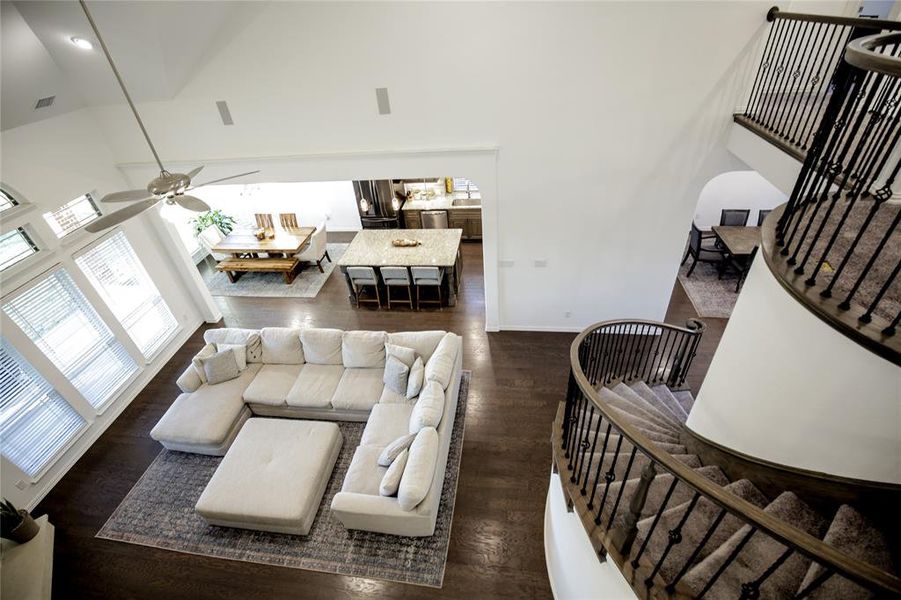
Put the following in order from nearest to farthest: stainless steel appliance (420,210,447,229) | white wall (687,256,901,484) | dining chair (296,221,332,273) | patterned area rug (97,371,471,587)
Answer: white wall (687,256,901,484) < patterned area rug (97,371,471,587) < dining chair (296,221,332,273) < stainless steel appliance (420,210,447,229)

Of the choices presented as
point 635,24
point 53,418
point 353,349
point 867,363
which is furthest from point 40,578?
point 635,24

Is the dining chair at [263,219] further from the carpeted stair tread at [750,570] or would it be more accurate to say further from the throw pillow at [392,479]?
the carpeted stair tread at [750,570]

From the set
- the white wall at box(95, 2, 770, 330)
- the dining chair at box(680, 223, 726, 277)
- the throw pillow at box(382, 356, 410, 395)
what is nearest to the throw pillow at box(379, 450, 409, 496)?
the throw pillow at box(382, 356, 410, 395)

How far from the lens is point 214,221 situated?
30.5ft

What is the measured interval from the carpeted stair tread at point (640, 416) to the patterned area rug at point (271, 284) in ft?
19.4

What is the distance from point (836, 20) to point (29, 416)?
892cm

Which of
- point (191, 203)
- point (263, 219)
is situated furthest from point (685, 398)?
point (263, 219)

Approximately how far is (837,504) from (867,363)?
→ 1.04 m

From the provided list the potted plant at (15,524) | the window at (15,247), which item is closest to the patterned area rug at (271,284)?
the window at (15,247)

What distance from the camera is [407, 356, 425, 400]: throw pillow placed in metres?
4.89

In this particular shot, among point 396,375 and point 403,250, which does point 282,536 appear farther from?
point 403,250

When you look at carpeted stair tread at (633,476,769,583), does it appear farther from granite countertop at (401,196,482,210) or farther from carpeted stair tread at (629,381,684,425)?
granite countertop at (401,196,482,210)

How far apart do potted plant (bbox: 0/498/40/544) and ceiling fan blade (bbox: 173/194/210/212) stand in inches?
151

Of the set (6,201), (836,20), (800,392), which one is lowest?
(800,392)
